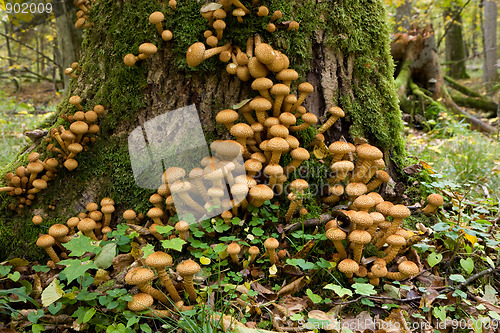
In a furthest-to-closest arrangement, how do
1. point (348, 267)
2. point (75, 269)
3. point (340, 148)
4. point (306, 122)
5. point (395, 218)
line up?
point (306, 122)
point (340, 148)
point (395, 218)
point (348, 267)
point (75, 269)

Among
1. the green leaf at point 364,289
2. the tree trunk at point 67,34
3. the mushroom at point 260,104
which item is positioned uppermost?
the tree trunk at point 67,34

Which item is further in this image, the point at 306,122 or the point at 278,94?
the point at 306,122

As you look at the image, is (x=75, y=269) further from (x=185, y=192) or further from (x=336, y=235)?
(x=336, y=235)

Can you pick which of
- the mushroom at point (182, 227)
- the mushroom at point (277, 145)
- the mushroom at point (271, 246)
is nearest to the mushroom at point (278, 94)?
the mushroom at point (277, 145)

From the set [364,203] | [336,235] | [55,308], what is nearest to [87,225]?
[55,308]

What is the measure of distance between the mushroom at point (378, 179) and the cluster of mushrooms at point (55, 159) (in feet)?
8.56

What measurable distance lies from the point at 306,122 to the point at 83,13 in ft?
8.28

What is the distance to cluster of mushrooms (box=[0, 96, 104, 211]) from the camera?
2775mm

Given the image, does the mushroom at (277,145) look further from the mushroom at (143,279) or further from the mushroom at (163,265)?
the mushroom at (143,279)

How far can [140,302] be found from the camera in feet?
6.59

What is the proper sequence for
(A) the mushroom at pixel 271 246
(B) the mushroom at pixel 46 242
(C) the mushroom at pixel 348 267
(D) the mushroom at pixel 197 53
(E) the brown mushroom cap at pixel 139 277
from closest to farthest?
(E) the brown mushroom cap at pixel 139 277 < (C) the mushroom at pixel 348 267 < (A) the mushroom at pixel 271 246 < (B) the mushroom at pixel 46 242 < (D) the mushroom at pixel 197 53

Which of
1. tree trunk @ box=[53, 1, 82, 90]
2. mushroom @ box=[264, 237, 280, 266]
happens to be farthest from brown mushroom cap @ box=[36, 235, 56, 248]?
tree trunk @ box=[53, 1, 82, 90]

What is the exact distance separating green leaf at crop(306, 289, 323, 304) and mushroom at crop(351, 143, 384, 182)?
43.2 inches

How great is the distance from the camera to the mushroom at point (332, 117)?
2740mm
